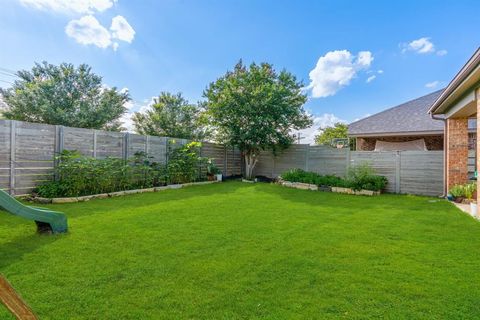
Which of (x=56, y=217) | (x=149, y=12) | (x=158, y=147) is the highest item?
(x=149, y=12)

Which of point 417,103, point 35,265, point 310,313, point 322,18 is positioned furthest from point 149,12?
point 417,103

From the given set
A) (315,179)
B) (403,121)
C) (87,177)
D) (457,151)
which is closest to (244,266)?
(87,177)

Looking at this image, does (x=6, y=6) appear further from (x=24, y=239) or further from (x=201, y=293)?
(x=201, y=293)

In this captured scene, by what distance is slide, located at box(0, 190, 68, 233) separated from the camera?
11.2 ft

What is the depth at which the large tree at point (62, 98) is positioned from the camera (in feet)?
44.3

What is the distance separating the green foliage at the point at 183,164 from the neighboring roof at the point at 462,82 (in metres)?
7.95

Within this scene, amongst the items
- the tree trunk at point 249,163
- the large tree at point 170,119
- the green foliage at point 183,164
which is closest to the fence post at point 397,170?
the tree trunk at point 249,163

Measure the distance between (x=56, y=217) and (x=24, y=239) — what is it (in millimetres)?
443

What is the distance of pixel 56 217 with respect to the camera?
3887 mm

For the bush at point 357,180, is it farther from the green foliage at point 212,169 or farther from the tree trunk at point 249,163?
the green foliage at point 212,169

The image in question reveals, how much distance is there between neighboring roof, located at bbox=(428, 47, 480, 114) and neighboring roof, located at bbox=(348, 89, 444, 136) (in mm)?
3219

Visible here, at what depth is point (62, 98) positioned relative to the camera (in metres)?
14.2

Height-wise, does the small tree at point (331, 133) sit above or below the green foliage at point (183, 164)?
above

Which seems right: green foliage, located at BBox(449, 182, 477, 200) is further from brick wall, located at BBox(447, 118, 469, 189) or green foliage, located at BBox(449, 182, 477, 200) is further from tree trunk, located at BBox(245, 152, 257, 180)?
tree trunk, located at BBox(245, 152, 257, 180)
